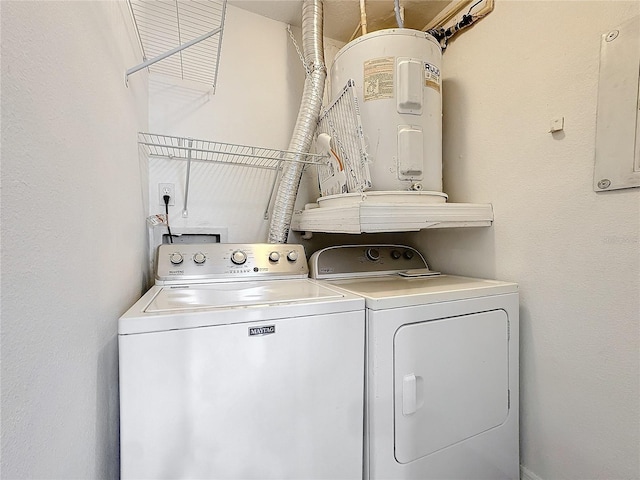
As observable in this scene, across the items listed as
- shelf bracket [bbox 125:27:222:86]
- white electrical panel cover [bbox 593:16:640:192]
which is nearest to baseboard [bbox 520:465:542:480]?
white electrical panel cover [bbox 593:16:640:192]

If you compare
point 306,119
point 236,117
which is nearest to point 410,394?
point 306,119

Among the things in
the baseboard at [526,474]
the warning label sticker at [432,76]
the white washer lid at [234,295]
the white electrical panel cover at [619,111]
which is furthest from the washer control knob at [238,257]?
the baseboard at [526,474]

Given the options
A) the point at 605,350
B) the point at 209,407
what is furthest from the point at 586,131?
the point at 209,407

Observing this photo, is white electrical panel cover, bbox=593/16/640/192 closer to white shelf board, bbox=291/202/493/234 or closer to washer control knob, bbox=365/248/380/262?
white shelf board, bbox=291/202/493/234

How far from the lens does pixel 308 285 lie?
Answer: 135 cm

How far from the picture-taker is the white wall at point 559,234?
3.38 feet

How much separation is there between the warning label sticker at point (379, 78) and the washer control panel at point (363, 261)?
0.80 m

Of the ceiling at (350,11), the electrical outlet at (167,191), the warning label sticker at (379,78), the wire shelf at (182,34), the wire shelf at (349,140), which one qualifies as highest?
the ceiling at (350,11)

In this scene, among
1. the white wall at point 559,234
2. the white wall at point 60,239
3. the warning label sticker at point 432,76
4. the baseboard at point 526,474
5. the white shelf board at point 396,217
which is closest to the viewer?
the white wall at point 60,239

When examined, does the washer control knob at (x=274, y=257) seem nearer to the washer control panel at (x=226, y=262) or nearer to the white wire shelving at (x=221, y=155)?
the washer control panel at (x=226, y=262)

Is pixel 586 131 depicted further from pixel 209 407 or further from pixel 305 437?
pixel 209 407

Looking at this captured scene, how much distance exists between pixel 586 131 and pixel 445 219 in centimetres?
59

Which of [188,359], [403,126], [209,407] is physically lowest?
[209,407]

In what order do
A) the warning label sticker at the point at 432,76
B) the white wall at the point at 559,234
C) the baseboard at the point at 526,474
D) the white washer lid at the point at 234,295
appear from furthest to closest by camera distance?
the warning label sticker at the point at 432,76 → the baseboard at the point at 526,474 → the white wall at the point at 559,234 → the white washer lid at the point at 234,295
